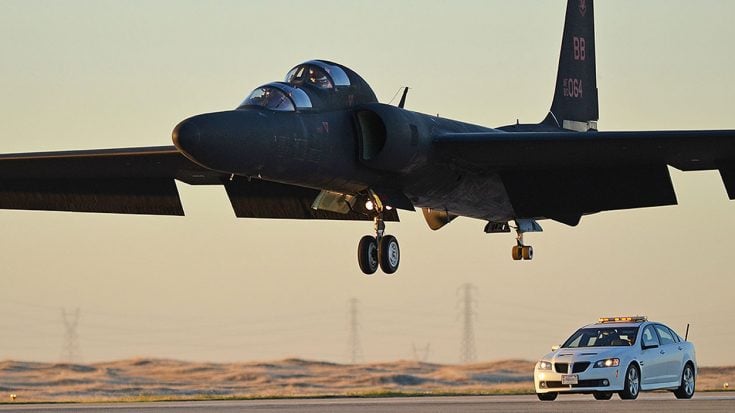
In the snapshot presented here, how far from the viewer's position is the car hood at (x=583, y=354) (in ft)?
81.6

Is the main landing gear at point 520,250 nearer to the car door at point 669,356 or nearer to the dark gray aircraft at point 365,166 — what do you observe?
Result: the dark gray aircraft at point 365,166

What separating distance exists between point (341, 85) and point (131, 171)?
776 centimetres

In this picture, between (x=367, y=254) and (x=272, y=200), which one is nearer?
(x=367, y=254)

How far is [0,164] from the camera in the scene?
2970cm

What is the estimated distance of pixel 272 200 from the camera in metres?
30.7

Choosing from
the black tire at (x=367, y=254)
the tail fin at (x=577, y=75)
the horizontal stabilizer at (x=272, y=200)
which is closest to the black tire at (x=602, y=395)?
the black tire at (x=367, y=254)

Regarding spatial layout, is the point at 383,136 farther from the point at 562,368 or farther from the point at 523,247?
the point at 523,247

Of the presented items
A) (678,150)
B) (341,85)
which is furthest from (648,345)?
(341,85)

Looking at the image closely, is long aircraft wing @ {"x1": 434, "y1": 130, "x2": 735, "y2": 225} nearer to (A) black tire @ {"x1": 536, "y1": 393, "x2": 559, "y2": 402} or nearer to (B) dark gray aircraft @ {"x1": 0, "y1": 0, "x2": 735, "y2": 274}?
(B) dark gray aircraft @ {"x1": 0, "y1": 0, "x2": 735, "y2": 274}

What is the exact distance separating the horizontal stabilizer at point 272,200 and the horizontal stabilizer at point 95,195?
1447 mm

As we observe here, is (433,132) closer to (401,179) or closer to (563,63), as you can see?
(401,179)

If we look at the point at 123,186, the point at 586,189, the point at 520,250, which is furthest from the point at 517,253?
the point at 123,186

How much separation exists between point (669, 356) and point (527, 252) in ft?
17.4

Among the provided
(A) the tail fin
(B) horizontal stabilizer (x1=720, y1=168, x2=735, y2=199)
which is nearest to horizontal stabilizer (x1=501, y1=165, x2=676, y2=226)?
(B) horizontal stabilizer (x1=720, y1=168, x2=735, y2=199)
